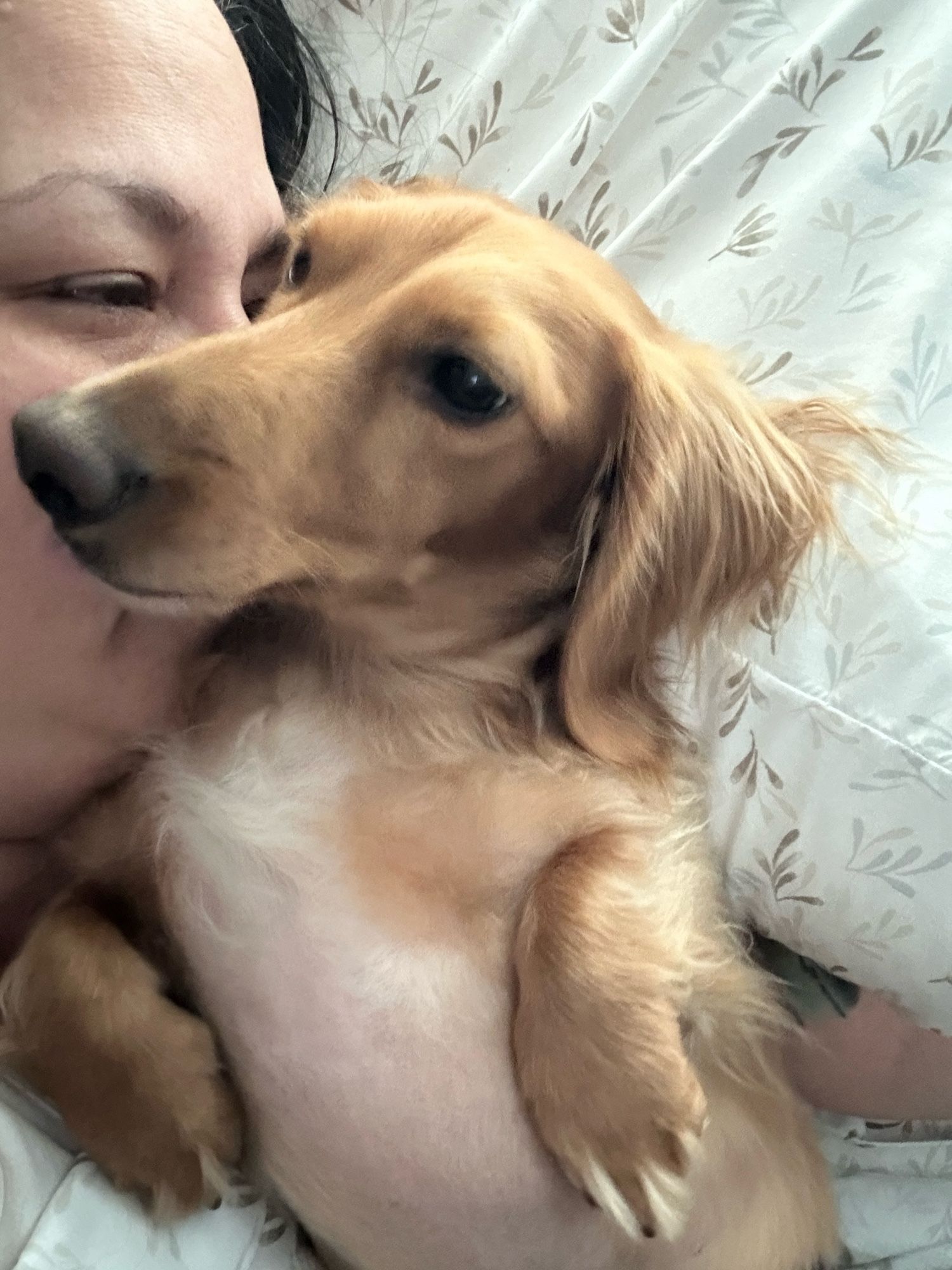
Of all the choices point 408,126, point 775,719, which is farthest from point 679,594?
point 408,126

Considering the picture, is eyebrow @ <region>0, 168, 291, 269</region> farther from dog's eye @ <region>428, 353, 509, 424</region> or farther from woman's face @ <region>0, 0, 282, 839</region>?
dog's eye @ <region>428, 353, 509, 424</region>

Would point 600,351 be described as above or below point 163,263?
above

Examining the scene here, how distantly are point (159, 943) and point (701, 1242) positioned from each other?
27.8 inches

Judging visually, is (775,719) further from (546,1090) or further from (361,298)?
(361,298)

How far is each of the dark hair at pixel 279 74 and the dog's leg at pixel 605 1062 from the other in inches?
47.6

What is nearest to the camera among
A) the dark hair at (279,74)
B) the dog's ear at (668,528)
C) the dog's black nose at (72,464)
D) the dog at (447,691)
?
the dog's black nose at (72,464)

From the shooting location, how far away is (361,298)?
117 centimetres

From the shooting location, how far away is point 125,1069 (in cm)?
107

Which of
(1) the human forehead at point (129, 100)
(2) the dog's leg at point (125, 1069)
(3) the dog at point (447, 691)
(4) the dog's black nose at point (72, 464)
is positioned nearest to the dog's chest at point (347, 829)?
(3) the dog at point (447, 691)

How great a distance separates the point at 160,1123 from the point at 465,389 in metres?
0.79

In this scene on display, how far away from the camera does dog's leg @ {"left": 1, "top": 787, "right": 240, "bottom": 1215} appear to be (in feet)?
3.51

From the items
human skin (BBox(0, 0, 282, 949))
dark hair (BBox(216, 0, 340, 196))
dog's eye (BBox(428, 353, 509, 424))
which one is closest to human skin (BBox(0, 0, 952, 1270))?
human skin (BBox(0, 0, 282, 949))

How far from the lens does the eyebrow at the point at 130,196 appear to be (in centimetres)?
103

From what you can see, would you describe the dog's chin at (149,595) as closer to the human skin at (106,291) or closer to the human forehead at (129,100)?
the human skin at (106,291)
